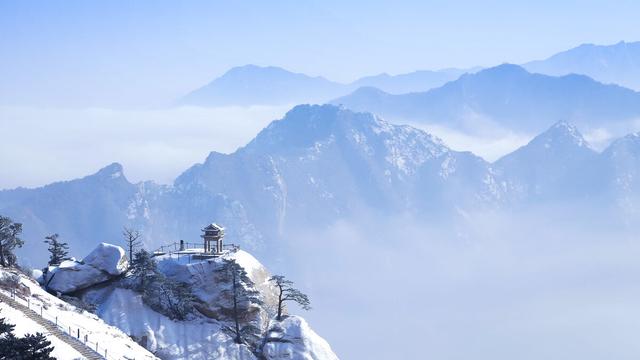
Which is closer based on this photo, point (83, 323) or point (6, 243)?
point (83, 323)

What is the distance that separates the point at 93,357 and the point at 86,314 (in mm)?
19020

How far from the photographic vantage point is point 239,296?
135 meters

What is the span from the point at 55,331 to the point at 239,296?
3511cm

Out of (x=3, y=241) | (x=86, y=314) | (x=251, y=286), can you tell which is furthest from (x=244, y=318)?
(x=3, y=241)

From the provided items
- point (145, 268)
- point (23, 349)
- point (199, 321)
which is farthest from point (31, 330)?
point (199, 321)

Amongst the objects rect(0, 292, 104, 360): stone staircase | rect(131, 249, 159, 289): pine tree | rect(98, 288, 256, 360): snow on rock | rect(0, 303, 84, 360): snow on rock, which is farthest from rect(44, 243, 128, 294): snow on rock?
rect(0, 303, 84, 360): snow on rock

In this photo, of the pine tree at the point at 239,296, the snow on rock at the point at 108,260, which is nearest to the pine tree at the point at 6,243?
the snow on rock at the point at 108,260

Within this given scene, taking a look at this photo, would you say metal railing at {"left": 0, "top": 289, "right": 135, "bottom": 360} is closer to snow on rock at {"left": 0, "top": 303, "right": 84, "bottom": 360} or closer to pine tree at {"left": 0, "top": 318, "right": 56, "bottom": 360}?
snow on rock at {"left": 0, "top": 303, "right": 84, "bottom": 360}

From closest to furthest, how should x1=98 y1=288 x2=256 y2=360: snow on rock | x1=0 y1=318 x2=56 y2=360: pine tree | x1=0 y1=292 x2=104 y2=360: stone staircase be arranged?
x1=0 y1=318 x2=56 y2=360: pine tree
x1=0 y1=292 x2=104 y2=360: stone staircase
x1=98 y1=288 x2=256 y2=360: snow on rock

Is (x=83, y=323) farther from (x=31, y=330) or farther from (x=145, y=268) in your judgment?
(x=145, y=268)

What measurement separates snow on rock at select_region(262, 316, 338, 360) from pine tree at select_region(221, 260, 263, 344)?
3249 mm

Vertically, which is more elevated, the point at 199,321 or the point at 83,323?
the point at 199,321

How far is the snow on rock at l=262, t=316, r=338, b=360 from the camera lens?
433 feet

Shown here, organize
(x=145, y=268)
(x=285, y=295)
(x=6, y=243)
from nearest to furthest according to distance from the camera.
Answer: (x=6, y=243)
(x=145, y=268)
(x=285, y=295)
